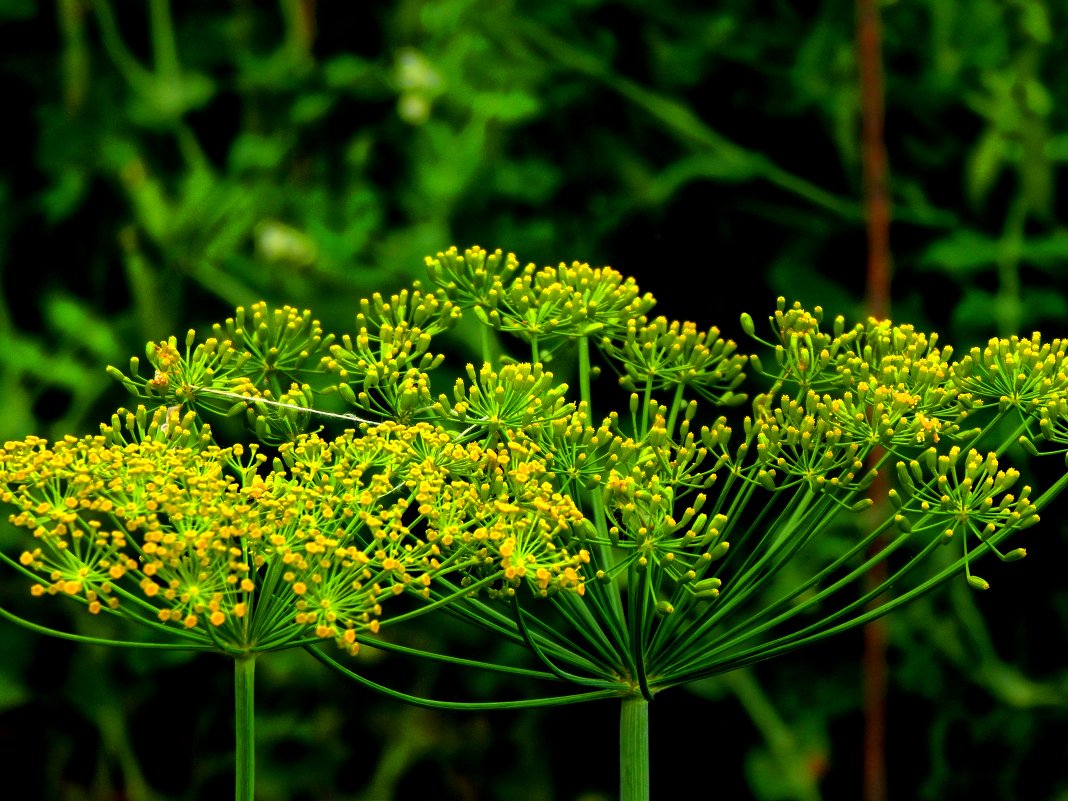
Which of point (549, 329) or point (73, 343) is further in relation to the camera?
point (73, 343)

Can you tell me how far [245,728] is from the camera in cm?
47

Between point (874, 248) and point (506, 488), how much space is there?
3.54 feet

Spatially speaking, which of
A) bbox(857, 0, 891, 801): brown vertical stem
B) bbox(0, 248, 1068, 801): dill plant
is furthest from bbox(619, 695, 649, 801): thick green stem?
bbox(857, 0, 891, 801): brown vertical stem

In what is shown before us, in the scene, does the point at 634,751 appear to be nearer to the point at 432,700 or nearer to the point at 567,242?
the point at 432,700

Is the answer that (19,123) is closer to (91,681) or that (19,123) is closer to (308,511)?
(91,681)

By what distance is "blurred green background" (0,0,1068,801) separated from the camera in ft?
4.75

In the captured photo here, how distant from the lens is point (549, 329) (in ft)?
1.98

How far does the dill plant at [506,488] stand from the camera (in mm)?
443

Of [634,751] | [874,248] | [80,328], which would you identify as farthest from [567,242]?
[634,751]

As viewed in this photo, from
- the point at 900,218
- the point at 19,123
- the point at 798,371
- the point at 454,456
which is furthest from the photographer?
the point at 19,123

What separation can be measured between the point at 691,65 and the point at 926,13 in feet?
0.89

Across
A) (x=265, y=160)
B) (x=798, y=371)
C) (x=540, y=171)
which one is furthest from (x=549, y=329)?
(x=265, y=160)

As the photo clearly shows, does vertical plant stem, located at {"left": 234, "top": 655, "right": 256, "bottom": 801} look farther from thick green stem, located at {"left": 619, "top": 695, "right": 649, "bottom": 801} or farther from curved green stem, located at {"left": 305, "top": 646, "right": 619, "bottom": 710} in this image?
thick green stem, located at {"left": 619, "top": 695, "right": 649, "bottom": 801}

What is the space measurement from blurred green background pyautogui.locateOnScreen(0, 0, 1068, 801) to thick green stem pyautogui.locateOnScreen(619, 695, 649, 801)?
36.0 inches
